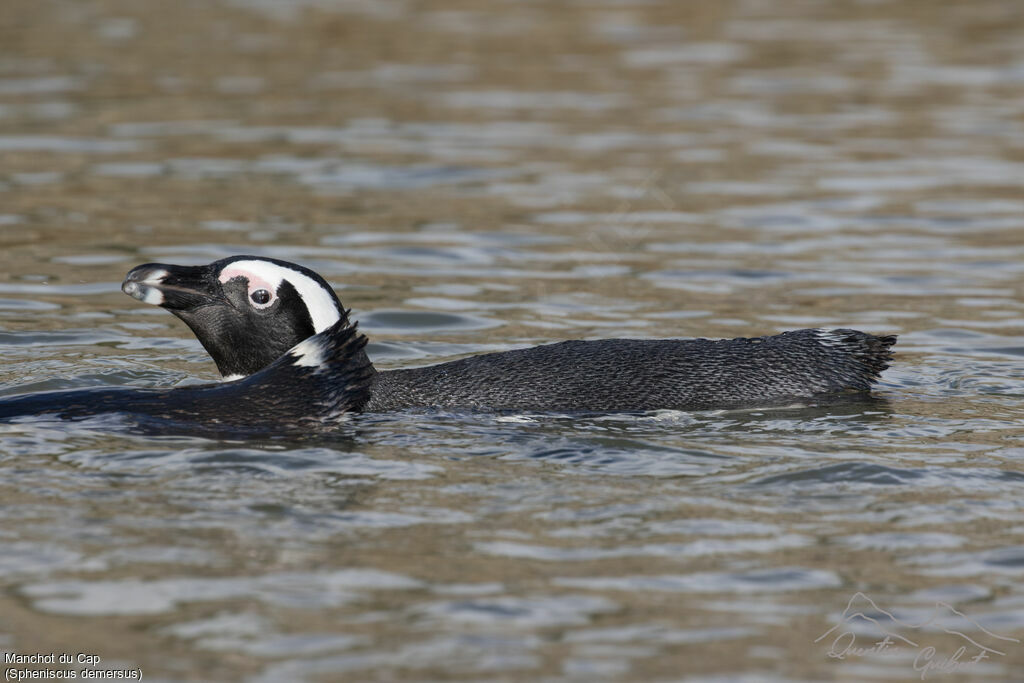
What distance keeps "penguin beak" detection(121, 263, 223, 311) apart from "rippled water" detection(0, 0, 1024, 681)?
875mm

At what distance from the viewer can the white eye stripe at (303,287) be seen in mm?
7879

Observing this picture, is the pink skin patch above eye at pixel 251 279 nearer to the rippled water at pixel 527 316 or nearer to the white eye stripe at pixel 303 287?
the white eye stripe at pixel 303 287

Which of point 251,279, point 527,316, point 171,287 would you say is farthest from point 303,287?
point 527,316

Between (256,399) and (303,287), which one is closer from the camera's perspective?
(256,399)

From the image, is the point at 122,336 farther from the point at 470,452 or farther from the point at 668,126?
the point at 668,126

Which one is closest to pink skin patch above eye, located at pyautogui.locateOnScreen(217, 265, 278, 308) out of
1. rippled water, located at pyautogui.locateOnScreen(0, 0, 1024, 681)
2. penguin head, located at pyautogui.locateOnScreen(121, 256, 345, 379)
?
penguin head, located at pyautogui.locateOnScreen(121, 256, 345, 379)

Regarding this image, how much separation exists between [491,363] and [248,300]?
1.23 m

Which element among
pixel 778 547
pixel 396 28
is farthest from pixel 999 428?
pixel 396 28

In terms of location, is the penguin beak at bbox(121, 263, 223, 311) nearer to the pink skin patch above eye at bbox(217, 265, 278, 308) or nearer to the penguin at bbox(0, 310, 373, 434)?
the pink skin patch above eye at bbox(217, 265, 278, 308)

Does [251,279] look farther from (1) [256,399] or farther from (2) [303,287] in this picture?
(1) [256,399]

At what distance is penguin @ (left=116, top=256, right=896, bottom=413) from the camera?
7941 mm

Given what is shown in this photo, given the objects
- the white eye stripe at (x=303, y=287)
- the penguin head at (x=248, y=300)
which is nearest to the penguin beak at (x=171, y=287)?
the penguin head at (x=248, y=300)

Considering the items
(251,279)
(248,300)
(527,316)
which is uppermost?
(251,279)

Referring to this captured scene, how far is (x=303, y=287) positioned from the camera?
7879 mm
